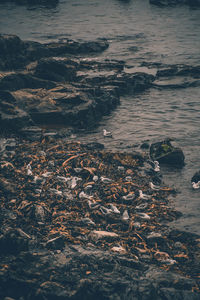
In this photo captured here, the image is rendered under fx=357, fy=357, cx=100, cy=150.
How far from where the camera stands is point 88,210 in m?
4.14

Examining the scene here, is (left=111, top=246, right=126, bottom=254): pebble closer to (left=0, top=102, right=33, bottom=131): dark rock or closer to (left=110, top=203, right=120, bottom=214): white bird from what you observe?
(left=110, top=203, right=120, bottom=214): white bird

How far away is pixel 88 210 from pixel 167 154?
1.75m

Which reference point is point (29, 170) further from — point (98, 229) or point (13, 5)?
point (13, 5)

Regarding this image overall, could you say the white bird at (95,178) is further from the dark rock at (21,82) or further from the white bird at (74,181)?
the dark rock at (21,82)

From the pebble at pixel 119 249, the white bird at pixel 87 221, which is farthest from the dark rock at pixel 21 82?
the pebble at pixel 119 249

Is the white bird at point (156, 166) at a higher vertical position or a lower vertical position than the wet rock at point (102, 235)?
higher

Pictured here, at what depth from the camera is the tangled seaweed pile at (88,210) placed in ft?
11.3

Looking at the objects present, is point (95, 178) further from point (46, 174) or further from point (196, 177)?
point (196, 177)

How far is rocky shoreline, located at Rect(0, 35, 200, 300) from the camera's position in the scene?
9.87 ft

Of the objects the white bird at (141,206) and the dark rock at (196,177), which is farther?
the dark rock at (196,177)

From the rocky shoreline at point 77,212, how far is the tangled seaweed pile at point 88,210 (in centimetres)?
1

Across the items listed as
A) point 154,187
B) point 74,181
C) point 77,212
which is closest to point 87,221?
point 77,212

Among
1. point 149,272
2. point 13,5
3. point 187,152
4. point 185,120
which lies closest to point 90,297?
point 149,272

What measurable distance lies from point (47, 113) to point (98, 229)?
326cm
